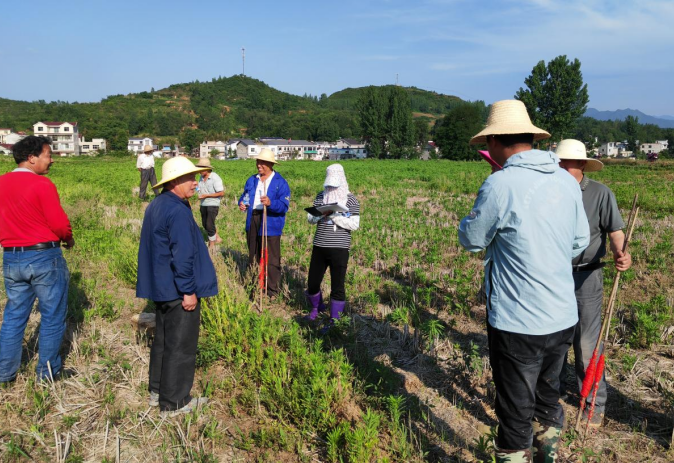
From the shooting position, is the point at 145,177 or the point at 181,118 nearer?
the point at 145,177

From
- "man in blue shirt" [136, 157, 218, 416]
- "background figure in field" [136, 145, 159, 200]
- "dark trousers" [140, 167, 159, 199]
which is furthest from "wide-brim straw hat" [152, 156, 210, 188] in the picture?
"dark trousers" [140, 167, 159, 199]

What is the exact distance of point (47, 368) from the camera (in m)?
3.88

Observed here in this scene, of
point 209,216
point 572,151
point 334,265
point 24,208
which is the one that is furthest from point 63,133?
point 572,151

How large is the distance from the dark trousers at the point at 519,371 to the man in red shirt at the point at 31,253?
3681 mm

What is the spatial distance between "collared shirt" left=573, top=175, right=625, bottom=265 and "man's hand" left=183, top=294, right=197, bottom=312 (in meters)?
3.13

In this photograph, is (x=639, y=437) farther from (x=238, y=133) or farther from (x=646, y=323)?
(x=238, y=133)

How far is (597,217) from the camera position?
11.3 feet

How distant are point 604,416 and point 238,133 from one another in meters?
149

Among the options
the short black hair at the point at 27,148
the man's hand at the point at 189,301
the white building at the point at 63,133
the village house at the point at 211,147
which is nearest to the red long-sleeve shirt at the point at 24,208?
the short black hair at the point at 27,148

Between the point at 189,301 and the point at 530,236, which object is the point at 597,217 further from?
the point at 189,301

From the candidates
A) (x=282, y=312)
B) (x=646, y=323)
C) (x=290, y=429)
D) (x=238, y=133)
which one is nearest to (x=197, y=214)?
(x=282, y=312)

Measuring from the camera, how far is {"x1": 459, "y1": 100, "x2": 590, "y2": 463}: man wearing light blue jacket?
7.56ft

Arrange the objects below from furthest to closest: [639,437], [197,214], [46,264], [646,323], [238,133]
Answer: [238,133], [197,214], [646,323], [46,264], [639,437]

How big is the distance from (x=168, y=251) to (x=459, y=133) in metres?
69.7
